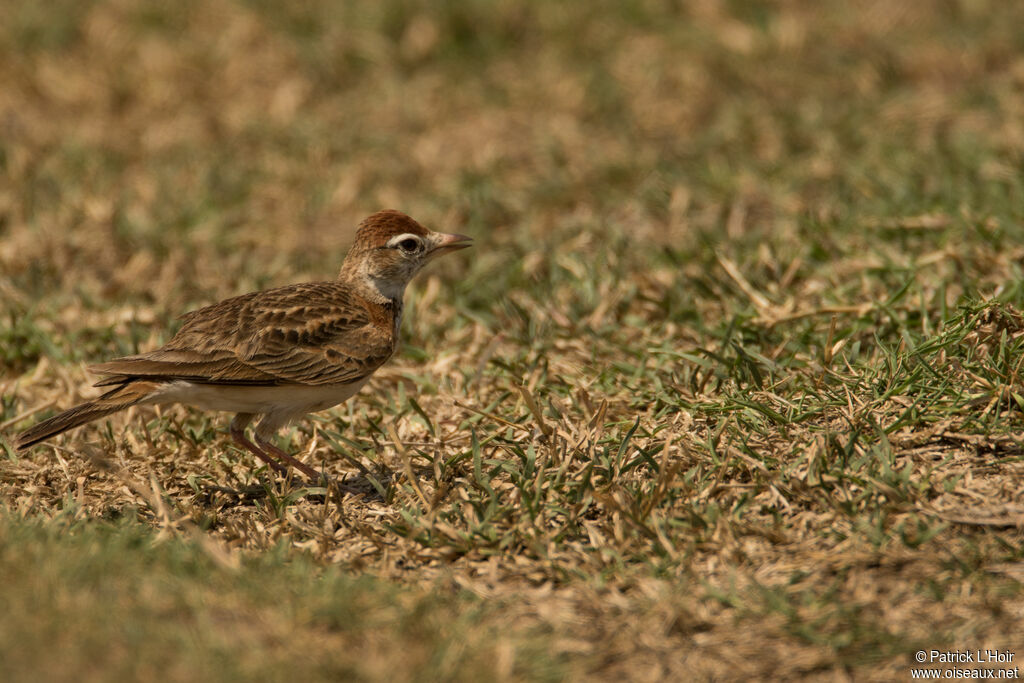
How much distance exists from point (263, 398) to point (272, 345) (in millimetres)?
247

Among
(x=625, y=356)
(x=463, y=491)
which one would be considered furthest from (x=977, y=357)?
(x=463, y=491)

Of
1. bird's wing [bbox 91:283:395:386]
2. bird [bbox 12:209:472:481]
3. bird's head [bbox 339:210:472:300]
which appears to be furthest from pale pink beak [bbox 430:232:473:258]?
bird's wing [bbox 91:283:395:386]

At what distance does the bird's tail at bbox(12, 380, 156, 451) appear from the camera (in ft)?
16.8

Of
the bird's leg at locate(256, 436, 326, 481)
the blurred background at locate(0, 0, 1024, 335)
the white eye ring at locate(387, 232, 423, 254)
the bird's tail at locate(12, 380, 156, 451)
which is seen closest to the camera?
the bird's tail at locate(12, 380, 156, 451)

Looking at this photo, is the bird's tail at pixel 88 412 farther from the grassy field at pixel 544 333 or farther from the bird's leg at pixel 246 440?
the bird's leg at pixel 246 440

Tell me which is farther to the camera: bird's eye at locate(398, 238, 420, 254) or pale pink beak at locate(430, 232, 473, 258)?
pale pink beak at locate(430, 232, 473, 258)

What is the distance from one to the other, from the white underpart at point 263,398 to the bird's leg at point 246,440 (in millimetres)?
116

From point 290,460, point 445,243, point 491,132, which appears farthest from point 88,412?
point 491,132

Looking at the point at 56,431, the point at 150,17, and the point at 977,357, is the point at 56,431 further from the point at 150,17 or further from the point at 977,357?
the point at 150,17

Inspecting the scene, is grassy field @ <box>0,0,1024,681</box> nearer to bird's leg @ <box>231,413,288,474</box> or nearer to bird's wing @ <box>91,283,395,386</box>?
bird's leg @ <box>231,413,288,474</box>

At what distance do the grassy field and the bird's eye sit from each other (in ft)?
2.34

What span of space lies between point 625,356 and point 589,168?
3.18m

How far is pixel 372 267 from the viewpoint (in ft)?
20.5

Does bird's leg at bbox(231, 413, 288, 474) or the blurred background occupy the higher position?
the blurred background
